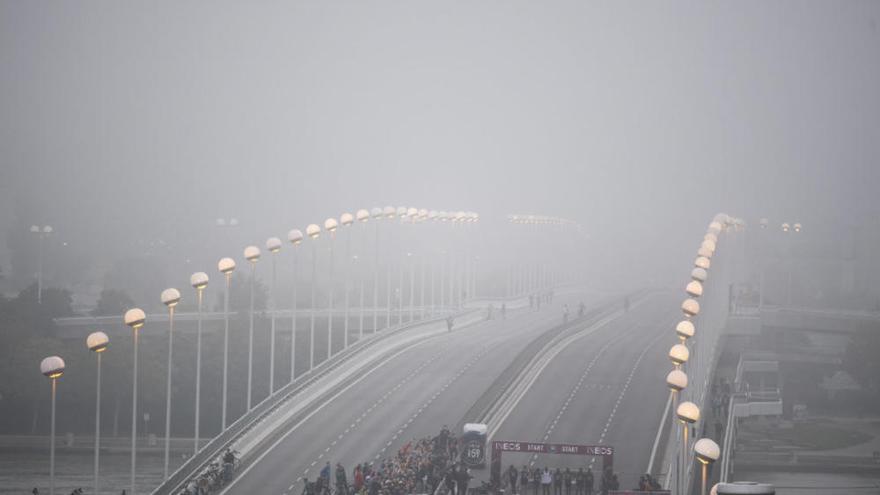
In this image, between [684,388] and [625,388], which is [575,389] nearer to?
[625,388]

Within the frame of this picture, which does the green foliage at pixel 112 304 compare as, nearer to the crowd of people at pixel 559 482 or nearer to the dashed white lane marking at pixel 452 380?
the dashed white lane marking at pixel 452 380

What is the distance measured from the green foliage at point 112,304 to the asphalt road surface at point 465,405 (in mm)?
33836

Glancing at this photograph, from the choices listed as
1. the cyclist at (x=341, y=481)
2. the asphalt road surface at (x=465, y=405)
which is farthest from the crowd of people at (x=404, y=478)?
the asphalt road surface at (x=465, y=405)

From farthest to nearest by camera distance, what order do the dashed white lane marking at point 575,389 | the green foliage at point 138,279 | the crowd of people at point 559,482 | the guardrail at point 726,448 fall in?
the green foliage at point 138,279 < the guardrail at point 726,448 < the dashed white lane marking at point 575,389 < the crowd of people at point 559,482

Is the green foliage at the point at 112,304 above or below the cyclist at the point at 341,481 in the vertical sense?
above

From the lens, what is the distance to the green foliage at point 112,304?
106m

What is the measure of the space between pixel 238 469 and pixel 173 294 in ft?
22.9

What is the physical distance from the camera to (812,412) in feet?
416

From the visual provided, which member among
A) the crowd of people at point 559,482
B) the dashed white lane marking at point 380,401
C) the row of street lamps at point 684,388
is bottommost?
the crowd of people at point 559,482

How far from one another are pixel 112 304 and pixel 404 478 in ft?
227

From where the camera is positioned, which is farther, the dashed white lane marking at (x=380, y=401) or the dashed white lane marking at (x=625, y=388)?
the dashed white lane marking at (x=625, y=388)

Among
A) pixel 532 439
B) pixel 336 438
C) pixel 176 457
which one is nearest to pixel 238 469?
pixel 336 438

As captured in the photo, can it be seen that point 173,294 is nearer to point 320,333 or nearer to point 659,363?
point 659,363

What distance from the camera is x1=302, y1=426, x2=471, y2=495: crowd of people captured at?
1633 inches
